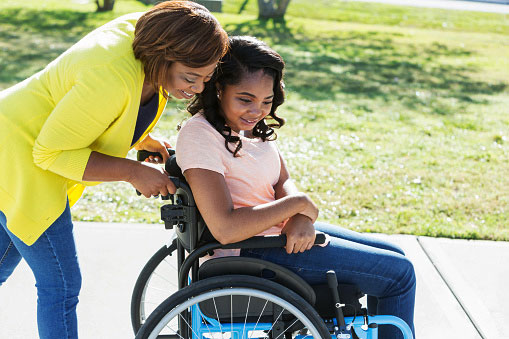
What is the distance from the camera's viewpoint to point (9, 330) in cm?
286

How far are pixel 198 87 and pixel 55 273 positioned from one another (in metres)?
0.80

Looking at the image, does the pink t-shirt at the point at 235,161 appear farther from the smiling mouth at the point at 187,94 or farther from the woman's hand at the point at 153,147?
the woman's hand at the point at 153,147

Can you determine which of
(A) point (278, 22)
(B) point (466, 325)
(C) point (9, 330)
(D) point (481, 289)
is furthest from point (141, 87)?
(A) point (278, 22)

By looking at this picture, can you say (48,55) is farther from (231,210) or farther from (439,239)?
(231,210)

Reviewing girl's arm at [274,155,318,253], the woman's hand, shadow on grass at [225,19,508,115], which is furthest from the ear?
shadow on grass at [225,19,508,115]

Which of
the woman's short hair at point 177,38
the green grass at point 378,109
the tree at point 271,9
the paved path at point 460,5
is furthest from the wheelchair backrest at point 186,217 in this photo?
the paved path at point 460,5

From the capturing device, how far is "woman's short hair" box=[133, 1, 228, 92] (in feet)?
6.44

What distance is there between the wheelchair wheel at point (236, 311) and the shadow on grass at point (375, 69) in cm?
527

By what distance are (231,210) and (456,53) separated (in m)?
9.20

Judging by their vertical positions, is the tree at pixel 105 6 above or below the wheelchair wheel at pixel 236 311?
below

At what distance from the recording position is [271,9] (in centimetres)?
1280

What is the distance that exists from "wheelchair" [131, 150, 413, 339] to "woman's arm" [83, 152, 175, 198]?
0.05 meters

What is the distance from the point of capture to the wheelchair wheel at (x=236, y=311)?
6.72 feet

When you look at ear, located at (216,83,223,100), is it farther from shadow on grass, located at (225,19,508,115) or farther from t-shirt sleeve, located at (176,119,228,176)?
shadow on grass, located at (225,19,508,115)
